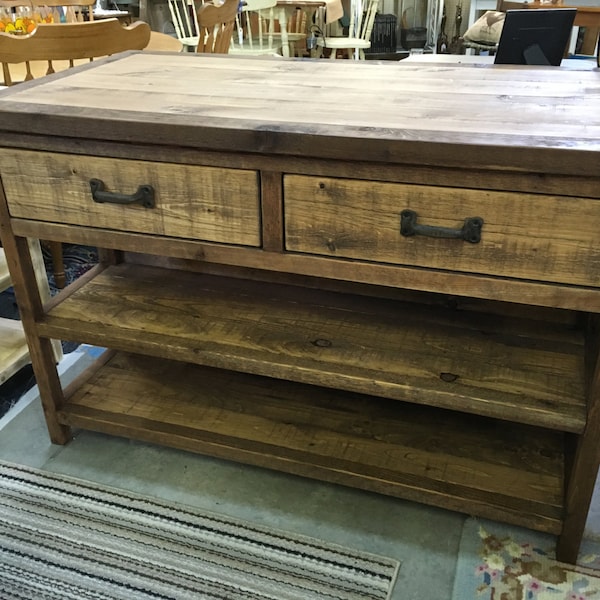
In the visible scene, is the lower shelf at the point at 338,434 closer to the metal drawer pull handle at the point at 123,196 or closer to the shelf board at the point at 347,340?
the shelf board at the point at 347,340

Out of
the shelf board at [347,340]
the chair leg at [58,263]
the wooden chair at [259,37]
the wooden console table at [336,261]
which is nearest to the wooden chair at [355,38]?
the wooden chair at [259,37]

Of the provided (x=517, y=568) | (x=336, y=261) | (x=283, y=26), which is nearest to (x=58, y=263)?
(x=336, y=261)

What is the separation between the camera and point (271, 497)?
4.36 feet

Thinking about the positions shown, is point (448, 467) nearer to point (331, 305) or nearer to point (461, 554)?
point (461, 554)

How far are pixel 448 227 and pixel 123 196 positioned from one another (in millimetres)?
536

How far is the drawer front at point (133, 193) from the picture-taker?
3.45 ft

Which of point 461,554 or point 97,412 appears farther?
point 97,412

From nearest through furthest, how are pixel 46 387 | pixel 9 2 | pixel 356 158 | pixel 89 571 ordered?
1. pixel 356 158
2. pixel 89 571
3. pixel 46 387
4. pixel 9 2

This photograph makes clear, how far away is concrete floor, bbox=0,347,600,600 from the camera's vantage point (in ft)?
3.95

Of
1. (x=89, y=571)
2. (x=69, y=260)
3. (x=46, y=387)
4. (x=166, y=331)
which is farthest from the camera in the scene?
(x=69, y=260)

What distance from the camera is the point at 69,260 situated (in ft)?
7.90

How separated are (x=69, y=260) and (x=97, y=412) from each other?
1136 mm

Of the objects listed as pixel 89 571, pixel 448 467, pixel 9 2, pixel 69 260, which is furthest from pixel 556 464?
pixel 9 2

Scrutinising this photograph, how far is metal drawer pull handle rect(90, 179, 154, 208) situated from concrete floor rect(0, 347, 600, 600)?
0.60 m
